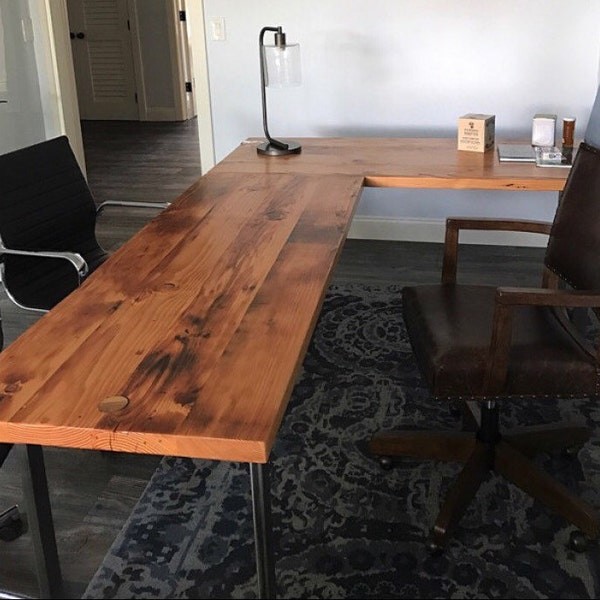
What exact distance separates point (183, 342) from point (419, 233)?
285cm

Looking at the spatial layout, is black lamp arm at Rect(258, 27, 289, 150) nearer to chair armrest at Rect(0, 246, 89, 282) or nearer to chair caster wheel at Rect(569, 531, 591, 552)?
chair armrest at Rect(0, 246, 89, 282)

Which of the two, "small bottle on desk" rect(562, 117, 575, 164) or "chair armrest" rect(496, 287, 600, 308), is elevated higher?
"small bottle on desk" rect(562, 117, 575, 164)

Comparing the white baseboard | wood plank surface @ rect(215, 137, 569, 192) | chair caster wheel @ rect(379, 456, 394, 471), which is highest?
wood plank surface @ rect(215, 137, 569, 192)

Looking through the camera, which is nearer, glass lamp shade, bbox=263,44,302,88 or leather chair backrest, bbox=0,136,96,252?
leather chair backrest, bbox=0,136,96,252

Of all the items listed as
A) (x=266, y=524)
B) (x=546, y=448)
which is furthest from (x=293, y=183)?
(x=266, y=524)

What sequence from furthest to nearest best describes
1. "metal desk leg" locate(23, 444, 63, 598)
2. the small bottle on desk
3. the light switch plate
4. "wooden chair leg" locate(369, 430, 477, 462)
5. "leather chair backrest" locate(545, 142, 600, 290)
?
the light switch plate → the small bottle on desk → "wooden chair leg" locate(369, 430, 477, 462) → "leather chair backrest" locate(545, 142, 600, 290) → "metal desk leg" locate(23, 444, 63, 598)

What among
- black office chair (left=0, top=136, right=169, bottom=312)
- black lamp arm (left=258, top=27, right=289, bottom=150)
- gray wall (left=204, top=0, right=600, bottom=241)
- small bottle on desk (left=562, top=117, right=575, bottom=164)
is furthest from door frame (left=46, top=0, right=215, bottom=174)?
small bottle on desk (left=562, top=117, right=575, bottom=164)

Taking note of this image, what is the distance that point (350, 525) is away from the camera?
2.11 meters

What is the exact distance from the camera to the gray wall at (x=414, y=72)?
3809mm

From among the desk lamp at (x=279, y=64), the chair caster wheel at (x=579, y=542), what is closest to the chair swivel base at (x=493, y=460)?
the chair caster wheel at (x=579, y=542)

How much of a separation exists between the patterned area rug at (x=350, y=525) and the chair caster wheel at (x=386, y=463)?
3cm

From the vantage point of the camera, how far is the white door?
761 cm

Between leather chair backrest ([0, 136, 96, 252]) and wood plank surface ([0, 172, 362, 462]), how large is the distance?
514mm

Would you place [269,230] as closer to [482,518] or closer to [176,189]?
[482,518]
